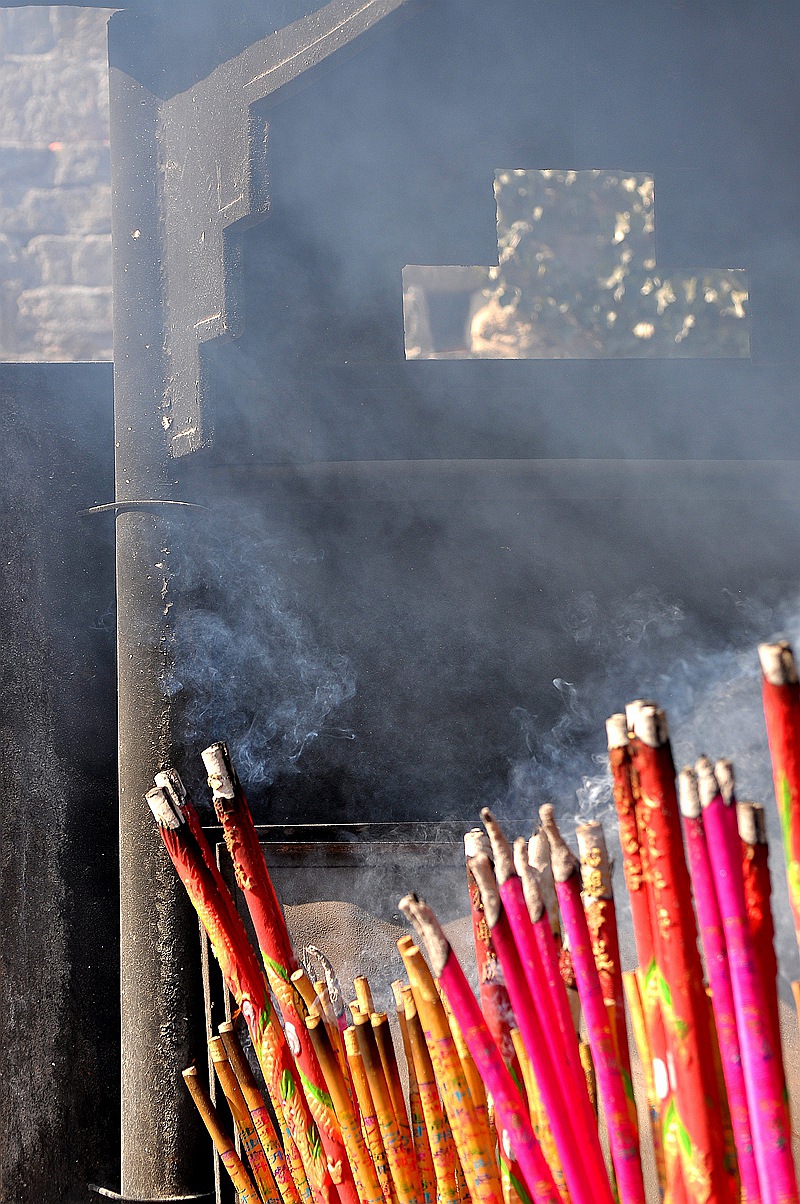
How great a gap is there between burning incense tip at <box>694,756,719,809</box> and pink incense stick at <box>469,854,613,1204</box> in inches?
8.9

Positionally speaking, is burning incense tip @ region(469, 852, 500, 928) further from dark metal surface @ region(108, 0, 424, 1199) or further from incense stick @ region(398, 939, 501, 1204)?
dark metal surface @ region(108, 0, 424, 1199)

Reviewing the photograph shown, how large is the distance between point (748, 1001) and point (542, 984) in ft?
0.70

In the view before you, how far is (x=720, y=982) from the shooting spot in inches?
35.2

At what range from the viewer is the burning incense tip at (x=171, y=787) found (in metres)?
1.27

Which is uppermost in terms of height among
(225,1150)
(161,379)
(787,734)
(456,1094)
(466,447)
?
(161,379)

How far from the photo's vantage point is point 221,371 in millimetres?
2166

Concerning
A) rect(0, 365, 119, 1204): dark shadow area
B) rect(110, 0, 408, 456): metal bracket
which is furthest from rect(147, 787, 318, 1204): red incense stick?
rect(0, 365, 119, 1204): dark shadow area

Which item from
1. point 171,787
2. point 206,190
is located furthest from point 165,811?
point 206,190

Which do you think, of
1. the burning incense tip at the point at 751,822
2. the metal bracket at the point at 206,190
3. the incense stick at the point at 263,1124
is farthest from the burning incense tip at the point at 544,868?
the metal bracket at the point at 206,190

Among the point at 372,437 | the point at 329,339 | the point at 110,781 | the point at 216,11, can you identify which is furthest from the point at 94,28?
the point at 110,781

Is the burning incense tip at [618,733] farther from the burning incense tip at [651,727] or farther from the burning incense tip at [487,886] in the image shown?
the burning incense tip at [487,886]

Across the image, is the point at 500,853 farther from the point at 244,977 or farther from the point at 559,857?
the point at 244,977

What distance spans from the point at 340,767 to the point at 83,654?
791 millimetres

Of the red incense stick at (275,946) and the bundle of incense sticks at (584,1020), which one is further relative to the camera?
the red incense stick at (275,946)
